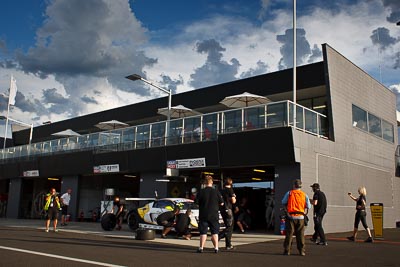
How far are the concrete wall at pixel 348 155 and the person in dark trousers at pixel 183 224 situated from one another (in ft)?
17.0

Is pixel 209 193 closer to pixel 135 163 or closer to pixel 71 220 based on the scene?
pixel 135 163

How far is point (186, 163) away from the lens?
19.9m

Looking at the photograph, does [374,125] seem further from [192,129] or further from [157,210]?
[157,210]

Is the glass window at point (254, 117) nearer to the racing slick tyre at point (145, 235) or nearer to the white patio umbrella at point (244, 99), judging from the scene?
the white patio umbrella at point (244, 99)

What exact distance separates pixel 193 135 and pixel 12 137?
115ft

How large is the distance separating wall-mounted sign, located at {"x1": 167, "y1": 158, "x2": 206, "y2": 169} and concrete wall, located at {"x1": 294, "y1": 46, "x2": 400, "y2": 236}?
15.7 ft

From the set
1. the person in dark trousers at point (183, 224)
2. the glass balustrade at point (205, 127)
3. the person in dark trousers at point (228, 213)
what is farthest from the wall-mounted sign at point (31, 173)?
the person in dark trousers at point (228, 213)

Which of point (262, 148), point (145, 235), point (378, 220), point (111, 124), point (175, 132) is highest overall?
point (111, 124)

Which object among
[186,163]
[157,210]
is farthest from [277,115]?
[157,210]

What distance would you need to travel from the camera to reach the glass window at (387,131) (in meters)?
24.5

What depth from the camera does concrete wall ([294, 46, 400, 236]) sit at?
17641mm

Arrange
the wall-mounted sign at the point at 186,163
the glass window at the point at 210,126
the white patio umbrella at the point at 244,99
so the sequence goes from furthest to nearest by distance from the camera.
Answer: the white patio umbrella at the point at 244,99, the wall-mounted sign at the point at 186,163, the glass window at the point at 210,126

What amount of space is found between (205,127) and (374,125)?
10.2 metres

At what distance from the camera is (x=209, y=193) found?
387 inches
